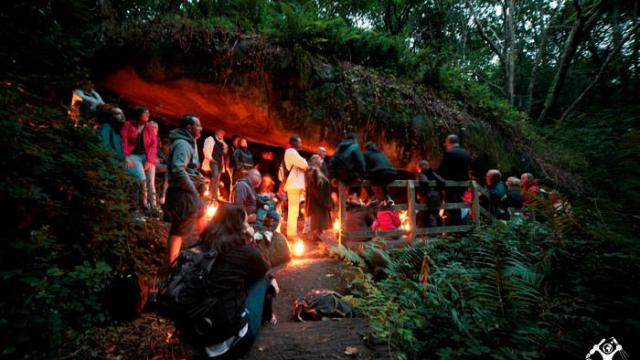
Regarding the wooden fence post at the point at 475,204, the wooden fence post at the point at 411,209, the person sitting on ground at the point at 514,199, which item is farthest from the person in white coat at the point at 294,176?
the person sitting on ground at the point at 514,199

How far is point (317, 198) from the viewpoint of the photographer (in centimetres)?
618

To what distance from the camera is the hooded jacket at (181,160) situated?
12.3 ft

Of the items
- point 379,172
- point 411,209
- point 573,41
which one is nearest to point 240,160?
point 379,172

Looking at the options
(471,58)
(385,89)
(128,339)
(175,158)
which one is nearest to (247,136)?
(385,89)

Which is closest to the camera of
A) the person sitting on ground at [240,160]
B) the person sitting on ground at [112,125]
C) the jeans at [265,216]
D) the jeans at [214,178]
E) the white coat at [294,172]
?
the person sitting on ground at [112,125]

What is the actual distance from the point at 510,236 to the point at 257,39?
28.9ft

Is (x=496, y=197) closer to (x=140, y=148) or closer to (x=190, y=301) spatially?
(x=190, y=301)

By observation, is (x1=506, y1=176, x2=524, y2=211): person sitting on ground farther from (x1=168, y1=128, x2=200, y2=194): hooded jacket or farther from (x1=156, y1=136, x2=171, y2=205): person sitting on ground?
(x1=156, y1=136, x2=171, y2=205): person sitting on ground

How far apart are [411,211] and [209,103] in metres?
7.29

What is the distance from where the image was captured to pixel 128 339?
294 cm

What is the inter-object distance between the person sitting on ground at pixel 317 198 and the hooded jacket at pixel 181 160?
9.14ft

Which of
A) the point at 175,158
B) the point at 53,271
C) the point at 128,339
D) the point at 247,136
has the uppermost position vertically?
the point at 247,136

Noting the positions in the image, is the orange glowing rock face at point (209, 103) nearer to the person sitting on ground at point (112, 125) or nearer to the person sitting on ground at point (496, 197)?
the person sitting on ground at point (112, 125)

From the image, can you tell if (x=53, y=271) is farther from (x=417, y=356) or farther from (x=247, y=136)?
(x=247, y=136)
